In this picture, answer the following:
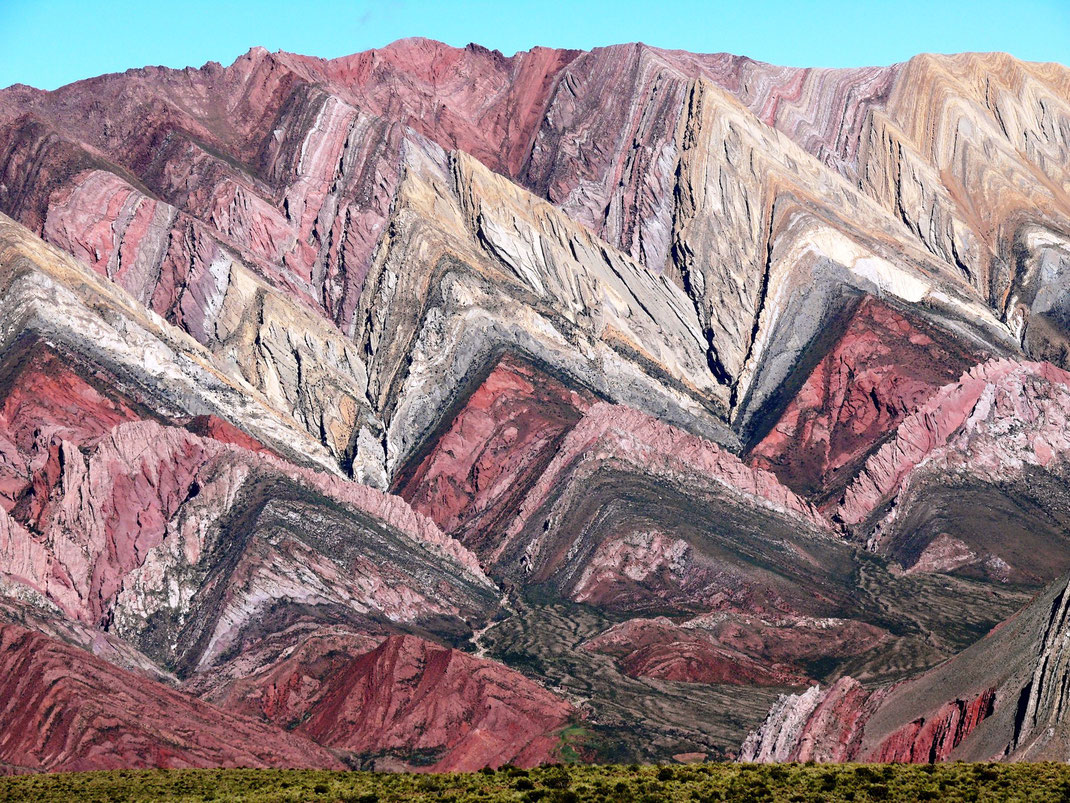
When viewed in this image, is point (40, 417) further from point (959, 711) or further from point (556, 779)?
point (556, 779)

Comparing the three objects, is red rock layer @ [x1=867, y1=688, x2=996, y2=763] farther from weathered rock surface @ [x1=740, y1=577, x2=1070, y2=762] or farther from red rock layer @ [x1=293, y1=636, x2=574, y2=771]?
red rock layer @ [x1=293, y1=636, x2=574, y2=771]

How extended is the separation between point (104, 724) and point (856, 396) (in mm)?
105628

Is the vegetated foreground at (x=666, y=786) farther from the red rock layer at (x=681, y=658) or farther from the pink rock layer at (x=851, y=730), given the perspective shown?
the red rock layer at (x=681, y=658)

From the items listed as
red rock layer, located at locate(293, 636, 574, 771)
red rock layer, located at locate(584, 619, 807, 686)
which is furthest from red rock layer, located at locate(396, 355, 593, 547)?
red rock layer, located at locate(293, 636, 574, 771)

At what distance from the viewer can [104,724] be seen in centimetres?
9744

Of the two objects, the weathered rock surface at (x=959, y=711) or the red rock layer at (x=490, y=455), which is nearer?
the weathered rock surface at (x=959, y=711)

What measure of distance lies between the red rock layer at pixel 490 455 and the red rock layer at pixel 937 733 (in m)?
84.9

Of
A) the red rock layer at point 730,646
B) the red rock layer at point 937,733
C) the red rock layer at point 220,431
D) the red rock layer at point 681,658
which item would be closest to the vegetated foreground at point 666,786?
the red rock layer at point 937,733

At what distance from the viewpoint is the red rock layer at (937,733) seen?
79312 mm

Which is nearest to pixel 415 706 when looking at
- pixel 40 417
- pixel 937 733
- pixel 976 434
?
pixel 937 733

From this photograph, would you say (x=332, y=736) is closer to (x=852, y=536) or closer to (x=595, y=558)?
(x=595, y=558)

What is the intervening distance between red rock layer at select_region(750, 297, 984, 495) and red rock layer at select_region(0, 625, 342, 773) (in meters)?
86.3

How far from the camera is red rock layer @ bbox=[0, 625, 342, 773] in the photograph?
311 feet

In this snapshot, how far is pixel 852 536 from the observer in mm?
169500
